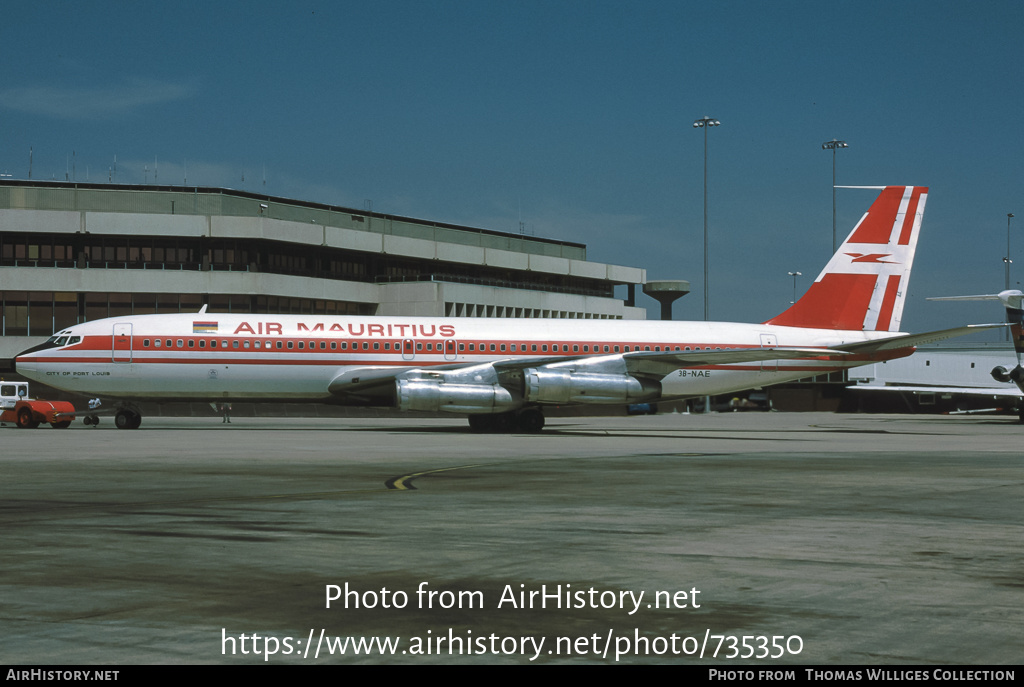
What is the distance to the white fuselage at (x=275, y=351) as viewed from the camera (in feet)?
128

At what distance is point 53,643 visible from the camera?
6.65 m

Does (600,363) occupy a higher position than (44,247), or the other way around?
(44,247)

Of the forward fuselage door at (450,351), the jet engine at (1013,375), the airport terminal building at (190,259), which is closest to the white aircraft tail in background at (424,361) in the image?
the forward fuselage door at (450,351)

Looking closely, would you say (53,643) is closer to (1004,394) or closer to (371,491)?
(371,491)

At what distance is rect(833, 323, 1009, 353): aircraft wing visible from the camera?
117 feet

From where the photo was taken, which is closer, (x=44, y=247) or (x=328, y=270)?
(x=44, y=247)

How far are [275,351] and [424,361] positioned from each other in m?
5.84

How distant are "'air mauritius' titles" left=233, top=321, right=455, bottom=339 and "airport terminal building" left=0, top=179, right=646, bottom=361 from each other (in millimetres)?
40735

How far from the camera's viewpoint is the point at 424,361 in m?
41.0

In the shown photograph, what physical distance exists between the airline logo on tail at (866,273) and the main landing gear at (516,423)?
1171 cm

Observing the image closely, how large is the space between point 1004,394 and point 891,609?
60.8 meters

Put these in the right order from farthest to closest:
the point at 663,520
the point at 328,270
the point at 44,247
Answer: the point at 328,270 < the point at 44,247 < the point at 663,520

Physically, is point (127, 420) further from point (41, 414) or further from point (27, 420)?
point (27, 420)

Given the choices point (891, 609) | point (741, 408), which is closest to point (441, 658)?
point (891, 609)
